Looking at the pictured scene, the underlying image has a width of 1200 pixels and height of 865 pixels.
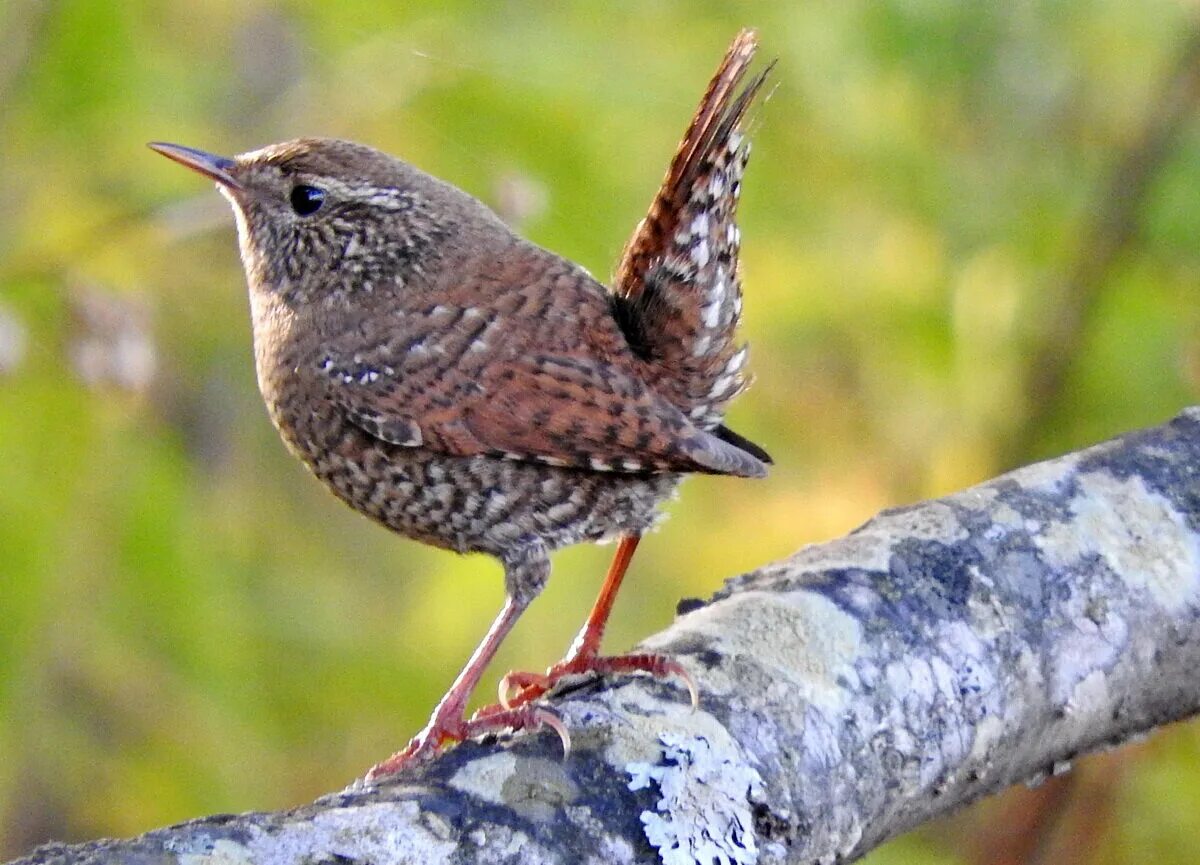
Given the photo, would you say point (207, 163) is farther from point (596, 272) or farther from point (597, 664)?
point (597, 664)

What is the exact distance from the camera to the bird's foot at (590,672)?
2.01 m

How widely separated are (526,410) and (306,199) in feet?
2.30

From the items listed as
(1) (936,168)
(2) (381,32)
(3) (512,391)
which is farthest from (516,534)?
(1) (936,168)

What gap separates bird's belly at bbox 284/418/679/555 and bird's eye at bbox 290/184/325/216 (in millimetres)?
500

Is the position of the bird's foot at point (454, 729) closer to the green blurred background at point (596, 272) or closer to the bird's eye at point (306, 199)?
the green blurred background at point (596, 272)

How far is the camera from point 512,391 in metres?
2.61

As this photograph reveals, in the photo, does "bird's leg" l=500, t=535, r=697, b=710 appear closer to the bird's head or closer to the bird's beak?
the bird's head

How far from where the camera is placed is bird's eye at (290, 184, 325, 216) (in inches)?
115

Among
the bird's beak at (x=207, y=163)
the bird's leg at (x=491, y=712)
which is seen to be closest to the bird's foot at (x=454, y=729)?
the bird's leg at (x=491, y=712)

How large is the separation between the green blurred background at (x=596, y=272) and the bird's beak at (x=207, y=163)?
0.25 m

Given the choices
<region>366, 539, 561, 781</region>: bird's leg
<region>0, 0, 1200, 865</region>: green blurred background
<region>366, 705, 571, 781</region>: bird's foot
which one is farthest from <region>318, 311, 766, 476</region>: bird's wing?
<region>0, 0, 1200, 865</region>: green blurred background

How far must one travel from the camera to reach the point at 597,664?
7.60 feet

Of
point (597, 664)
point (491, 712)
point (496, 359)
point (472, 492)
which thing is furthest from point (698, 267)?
point (491, 712)

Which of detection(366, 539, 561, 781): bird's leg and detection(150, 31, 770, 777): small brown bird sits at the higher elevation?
detection(150, 31, 770, 777): small brown bird
